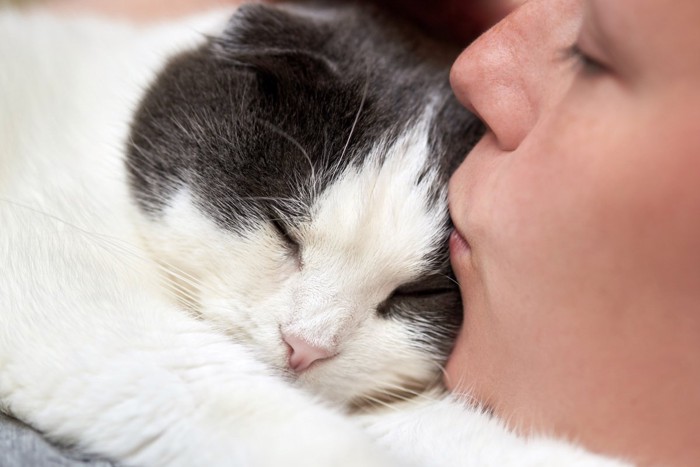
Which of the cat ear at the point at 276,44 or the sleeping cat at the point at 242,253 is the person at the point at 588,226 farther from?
the cat ear at the point at 276,44

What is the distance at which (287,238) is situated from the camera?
39.7 inches

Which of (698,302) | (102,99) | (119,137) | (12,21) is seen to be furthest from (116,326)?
(12,21)

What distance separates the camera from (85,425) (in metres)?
0.78

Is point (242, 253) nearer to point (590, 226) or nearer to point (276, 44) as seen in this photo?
point (276, 44)

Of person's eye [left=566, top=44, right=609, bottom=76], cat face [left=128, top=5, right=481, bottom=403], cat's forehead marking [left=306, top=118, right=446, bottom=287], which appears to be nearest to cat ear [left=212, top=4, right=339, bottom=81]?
cat face [left=128, top=5, right=481, bottom=403]

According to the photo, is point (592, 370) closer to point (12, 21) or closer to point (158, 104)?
point (158, 104)

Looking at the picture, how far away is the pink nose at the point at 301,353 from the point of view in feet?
2.97

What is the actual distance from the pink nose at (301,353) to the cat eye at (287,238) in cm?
14

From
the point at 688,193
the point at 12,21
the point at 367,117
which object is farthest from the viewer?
the point at 12,21

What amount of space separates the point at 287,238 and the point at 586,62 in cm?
48

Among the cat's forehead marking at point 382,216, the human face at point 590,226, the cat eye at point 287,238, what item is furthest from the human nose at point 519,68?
the cat eye at point 287,238

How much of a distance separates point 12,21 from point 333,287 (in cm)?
101

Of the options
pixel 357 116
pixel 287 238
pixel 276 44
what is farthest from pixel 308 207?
pixel 276 44

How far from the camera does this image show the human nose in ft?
2.75
